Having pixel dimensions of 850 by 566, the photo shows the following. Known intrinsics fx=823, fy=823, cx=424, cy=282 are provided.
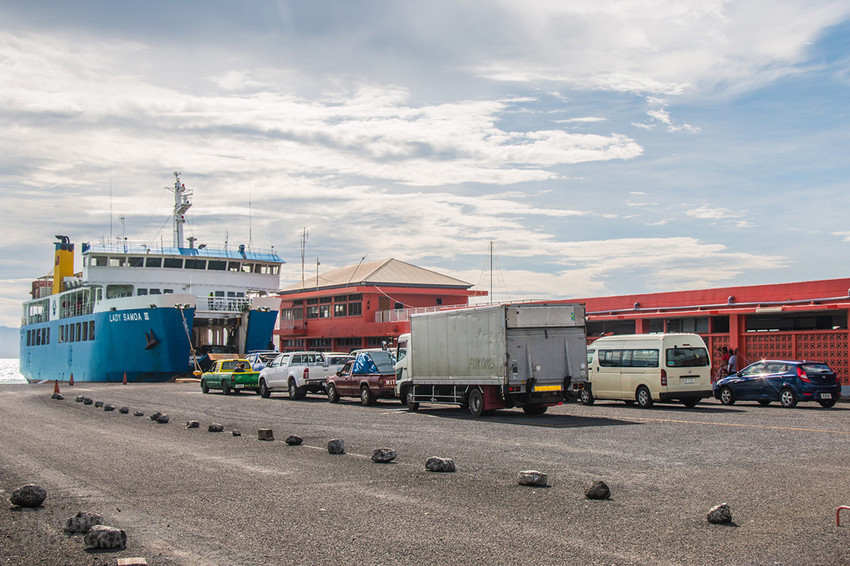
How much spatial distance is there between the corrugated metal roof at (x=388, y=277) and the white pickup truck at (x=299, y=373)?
94.6 ft

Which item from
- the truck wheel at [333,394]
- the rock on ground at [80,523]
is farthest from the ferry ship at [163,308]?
the rock on ground at [80,523]

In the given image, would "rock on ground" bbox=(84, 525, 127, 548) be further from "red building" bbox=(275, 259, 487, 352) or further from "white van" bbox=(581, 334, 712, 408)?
"red building" bbox=(275, 259, 487, 352)

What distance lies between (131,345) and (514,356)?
111 ft

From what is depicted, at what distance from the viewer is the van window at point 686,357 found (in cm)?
2297

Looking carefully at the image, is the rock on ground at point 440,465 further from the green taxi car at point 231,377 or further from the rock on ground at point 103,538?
the green taxi car at point 231,377

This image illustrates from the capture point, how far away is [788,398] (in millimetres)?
23922

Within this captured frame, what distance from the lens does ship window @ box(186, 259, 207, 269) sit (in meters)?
52.0

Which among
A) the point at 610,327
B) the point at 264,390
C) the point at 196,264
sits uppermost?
the point at 196,264

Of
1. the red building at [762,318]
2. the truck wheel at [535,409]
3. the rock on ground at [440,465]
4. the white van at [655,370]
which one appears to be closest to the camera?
the rock on ground at [440,465]

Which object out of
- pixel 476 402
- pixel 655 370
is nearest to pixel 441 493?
pixel 476 402

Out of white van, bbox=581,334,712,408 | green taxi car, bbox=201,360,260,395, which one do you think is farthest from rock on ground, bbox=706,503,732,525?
green taxi car, bbox=201,360,260,395

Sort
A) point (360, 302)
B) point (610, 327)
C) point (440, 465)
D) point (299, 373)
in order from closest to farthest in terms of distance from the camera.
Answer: point (440, 465)
point (299, 373)
point (610, 327)
point (360, 302)

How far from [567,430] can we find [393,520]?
361 inches

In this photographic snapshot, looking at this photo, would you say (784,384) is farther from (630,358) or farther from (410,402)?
(410,402)
